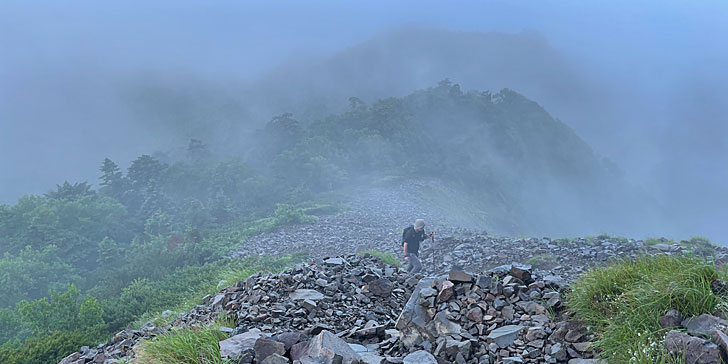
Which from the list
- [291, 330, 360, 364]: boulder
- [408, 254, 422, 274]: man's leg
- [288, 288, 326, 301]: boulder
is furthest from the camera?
[408, 254, 422, 274]: man's leg

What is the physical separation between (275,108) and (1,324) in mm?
80228

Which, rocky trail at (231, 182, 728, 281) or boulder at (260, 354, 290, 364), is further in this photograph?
rocky trail at (231, 182, 728, 281)

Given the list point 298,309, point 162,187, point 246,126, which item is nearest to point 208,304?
point 298,309

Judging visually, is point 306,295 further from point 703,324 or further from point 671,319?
point 703,324

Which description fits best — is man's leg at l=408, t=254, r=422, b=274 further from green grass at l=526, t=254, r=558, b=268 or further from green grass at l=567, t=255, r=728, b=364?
green grass at l=567, t=255, r=728, b=364

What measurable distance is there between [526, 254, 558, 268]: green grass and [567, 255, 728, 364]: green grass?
40.2 feet

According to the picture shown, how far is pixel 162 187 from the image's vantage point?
43031mm

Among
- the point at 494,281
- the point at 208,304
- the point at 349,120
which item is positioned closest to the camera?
the point at 494,281

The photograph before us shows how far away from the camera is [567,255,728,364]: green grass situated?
14.3 ft

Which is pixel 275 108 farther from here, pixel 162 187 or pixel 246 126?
pixel 162 187

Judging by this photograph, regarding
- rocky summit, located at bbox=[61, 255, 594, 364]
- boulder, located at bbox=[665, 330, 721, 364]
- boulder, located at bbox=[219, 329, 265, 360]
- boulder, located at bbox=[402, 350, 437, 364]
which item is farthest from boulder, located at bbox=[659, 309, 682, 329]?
boulder, located at bbox=[219, 329, 265, 360]

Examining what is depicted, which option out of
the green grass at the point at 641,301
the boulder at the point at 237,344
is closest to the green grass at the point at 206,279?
the boulder at the point at 237,344

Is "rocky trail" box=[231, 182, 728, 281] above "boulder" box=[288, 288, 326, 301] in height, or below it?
below

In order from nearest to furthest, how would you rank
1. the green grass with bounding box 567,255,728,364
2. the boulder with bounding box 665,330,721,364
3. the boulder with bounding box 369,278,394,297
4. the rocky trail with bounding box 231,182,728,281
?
the boulder with bounding box 665,330,721,364, the green grass with bounding box 567,255,728,364, the boulder with bounding box 369,278,394,297, the rocky trail with bounding box 231,182,728,281
